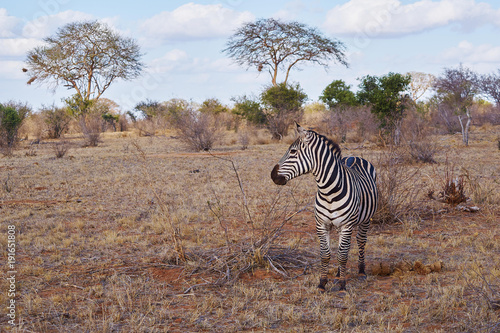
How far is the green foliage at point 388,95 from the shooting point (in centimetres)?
1847

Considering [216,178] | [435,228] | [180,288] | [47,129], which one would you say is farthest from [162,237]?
[47,129]

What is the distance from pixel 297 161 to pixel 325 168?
291 mm

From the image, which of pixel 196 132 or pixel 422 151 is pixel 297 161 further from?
pixel 196 132

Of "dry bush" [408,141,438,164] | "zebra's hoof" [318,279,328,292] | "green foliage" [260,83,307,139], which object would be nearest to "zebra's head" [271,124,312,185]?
"zebra's hoof" [318,279,328,292]

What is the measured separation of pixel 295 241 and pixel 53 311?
3.41 m

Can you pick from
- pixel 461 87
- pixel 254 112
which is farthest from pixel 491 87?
pixel 254 112

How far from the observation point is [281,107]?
26.4m

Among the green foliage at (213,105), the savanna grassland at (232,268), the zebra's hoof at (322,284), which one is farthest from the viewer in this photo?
the green foliage at (213,105)

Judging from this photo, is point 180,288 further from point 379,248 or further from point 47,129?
point 47,129

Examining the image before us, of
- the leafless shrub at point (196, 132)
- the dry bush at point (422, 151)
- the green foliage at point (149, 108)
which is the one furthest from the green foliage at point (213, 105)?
the dry bush at point (422, 151)

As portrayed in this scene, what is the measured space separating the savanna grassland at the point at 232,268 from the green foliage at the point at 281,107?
50.2ft

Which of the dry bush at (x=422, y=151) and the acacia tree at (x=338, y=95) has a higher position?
the acacia tree at (x=338, y=95)

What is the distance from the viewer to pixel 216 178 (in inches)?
497

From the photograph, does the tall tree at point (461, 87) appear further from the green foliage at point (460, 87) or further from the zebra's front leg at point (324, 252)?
the zebra's front leg at point (324, 252)
